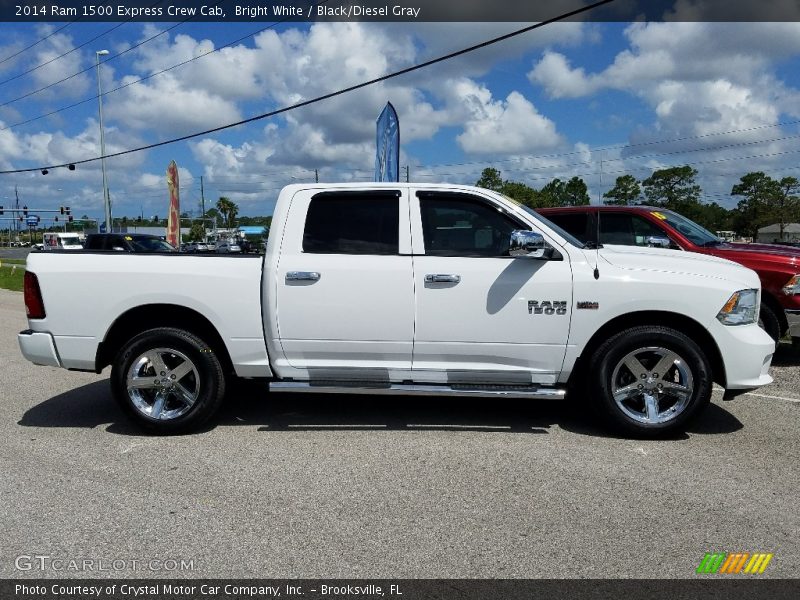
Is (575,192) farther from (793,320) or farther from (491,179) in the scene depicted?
(793,320)

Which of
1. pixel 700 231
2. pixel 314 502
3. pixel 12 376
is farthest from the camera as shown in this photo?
pixel 700 231

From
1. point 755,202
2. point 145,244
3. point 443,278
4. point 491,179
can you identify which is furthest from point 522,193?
point 443,278

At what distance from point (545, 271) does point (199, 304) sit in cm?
266

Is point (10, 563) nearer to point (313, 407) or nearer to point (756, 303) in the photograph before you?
point (313, 407)

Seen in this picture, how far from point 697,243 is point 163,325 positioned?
250 inches

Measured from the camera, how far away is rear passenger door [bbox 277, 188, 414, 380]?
4738 millimetres

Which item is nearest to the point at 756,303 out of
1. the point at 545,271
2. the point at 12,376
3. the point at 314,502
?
the point at 545,271

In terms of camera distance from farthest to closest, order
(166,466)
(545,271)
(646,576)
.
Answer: (545,271)
(166,466)
(646,576)

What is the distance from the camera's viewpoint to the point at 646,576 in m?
2.95

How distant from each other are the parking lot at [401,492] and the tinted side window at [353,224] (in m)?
1.47

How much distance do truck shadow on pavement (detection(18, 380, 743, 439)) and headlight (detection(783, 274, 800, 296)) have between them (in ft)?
7.00

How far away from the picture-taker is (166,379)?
16.2 feet

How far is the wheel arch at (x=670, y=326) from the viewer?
4672mm

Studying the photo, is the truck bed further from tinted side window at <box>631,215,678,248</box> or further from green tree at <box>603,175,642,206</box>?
green tree at <box>603,175,642,206</box>
